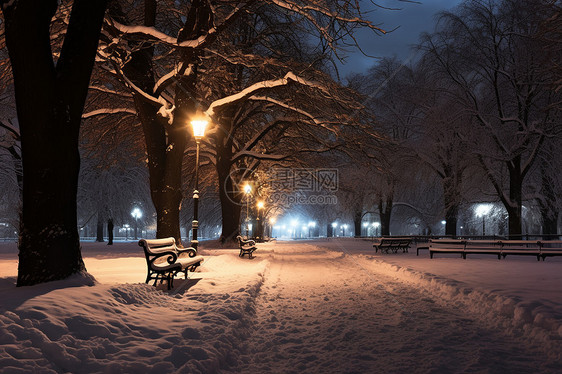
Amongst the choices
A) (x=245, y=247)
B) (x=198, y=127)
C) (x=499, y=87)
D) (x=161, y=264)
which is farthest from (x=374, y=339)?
(x=499, y=87)

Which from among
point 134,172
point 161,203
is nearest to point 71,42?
point 161,203

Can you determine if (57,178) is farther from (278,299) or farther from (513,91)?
(513,91)

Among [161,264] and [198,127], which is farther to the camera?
[198,127]

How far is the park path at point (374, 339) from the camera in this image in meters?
4.44

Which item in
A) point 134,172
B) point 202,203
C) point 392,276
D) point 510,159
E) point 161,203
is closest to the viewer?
point 392,276

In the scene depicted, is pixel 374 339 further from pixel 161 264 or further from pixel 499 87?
pixel 499 87

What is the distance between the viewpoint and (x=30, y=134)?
20.9 feet

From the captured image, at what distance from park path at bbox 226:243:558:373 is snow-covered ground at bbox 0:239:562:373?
15mm

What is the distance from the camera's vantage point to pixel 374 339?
539 cm

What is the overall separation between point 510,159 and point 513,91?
4.39 metres

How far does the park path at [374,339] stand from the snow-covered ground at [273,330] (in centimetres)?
2

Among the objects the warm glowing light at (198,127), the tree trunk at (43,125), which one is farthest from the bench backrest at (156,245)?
the warm glowing light at (198,127)

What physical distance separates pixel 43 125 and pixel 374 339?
5.92 metres

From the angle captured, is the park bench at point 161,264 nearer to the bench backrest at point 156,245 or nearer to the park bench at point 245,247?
the bench backrest at point 156,245
